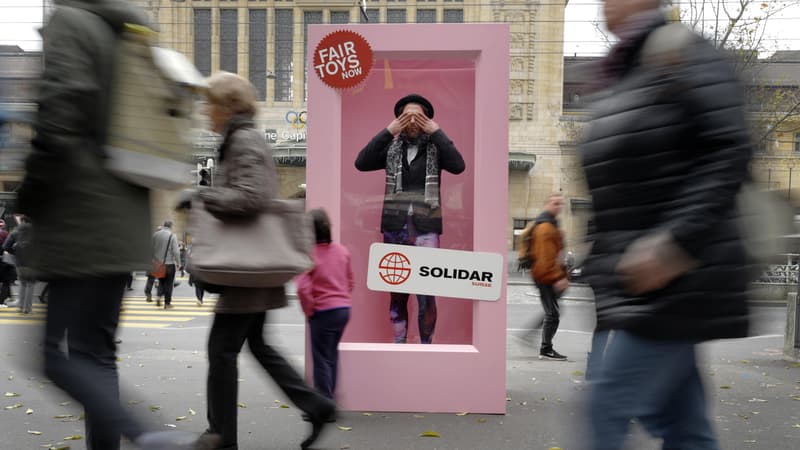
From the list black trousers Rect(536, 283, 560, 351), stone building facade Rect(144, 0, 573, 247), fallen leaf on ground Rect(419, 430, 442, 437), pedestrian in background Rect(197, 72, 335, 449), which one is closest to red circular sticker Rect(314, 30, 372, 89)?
pedestrian in background Rect(197, 72, 335, 449)

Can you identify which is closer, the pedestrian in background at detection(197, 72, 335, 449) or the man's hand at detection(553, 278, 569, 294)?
the pedestrian in background at detection(197, 72, 335, 449)

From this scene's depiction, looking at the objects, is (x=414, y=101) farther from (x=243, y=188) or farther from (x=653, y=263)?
(x=653, y=263)

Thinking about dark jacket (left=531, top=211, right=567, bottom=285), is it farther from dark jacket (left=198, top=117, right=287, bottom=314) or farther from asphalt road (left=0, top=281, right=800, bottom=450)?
dark jacket (left=198, top=117, right=287, bottom=314)

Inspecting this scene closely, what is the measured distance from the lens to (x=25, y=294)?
14055mm

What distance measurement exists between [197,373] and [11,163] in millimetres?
4849

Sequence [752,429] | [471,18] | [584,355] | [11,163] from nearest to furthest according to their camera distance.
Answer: [11,163] < [752,429] < [584,355] < [471,18]

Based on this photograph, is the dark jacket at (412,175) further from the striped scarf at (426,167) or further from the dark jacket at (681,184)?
the dark jacket at (681,184)

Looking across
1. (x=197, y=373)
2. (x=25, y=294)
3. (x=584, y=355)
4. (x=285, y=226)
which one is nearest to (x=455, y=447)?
(x=285, y=226)

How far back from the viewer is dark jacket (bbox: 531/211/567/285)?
7312mm

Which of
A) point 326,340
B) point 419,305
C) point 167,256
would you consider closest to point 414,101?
point 419,305

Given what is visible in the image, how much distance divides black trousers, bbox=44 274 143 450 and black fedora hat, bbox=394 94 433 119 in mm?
3452

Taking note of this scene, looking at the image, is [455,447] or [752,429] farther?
[752,429]

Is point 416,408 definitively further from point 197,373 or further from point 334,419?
point 197,373

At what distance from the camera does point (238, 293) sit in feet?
10.8
